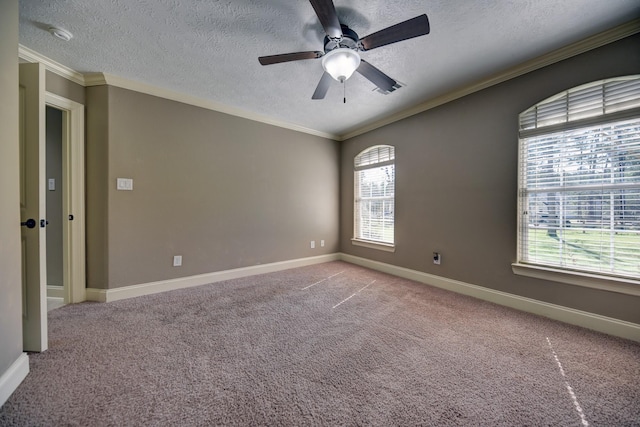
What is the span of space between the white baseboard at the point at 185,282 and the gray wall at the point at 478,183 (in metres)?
1.71

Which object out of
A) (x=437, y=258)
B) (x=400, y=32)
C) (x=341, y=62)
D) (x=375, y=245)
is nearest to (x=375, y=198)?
(x=375, y=245)

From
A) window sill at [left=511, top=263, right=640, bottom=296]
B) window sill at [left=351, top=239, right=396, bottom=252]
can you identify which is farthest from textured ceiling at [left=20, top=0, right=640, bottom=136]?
window sill at [left=351, top=239, right=396, bottom=252]

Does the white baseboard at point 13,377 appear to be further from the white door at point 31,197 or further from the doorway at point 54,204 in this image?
the doorway at point 54,204

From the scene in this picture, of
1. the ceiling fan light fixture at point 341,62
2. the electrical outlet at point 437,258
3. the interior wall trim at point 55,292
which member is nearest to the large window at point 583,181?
the electrical outlet at point 437,258

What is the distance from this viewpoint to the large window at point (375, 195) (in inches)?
151

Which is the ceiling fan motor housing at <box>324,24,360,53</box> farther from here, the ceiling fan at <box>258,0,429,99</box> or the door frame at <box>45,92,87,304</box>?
the door frame at <box>45,92,87,304</box>

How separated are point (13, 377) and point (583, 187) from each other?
14.0 ft

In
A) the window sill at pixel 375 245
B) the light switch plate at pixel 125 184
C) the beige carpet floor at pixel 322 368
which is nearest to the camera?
the beige carpet floor at pixel 322 368

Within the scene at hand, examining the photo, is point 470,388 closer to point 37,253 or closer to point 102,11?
point 37,253

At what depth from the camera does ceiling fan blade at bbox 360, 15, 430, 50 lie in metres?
1.48

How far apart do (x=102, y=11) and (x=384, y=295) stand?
3.57 m

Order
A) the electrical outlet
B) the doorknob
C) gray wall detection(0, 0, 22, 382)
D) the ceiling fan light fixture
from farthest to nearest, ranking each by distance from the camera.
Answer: the electrical outlet → the ceiling fan light fixture → the doorknob → gray wall detection(0, 0, 22, 382)

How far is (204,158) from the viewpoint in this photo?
320 centimetres

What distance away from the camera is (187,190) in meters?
3.09
